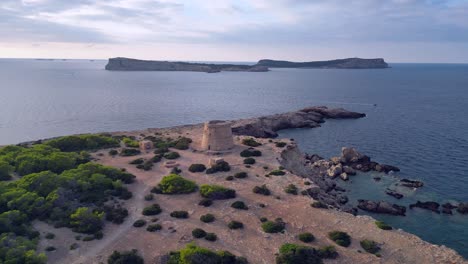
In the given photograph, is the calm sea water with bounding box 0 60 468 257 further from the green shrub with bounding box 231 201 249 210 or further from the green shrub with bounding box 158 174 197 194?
the green shrub with bounding box 158 174 197 194

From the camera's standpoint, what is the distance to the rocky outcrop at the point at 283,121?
95938 mm

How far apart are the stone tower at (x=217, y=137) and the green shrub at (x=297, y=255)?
31475mm

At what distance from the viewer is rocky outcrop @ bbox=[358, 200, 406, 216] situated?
50406mm

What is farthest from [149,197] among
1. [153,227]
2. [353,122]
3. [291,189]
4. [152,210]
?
[353,122]

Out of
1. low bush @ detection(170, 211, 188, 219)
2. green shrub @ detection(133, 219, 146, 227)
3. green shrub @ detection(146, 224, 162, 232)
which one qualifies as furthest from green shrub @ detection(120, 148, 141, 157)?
green shrub @ detection(146, 224, 162, 232)

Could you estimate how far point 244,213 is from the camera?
40750 millimetres

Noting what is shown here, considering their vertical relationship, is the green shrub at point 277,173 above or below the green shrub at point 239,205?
above

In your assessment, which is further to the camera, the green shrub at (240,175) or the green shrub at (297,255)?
the green shrub at (240,175)

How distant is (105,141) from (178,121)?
168ft

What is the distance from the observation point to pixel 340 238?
35.2 m

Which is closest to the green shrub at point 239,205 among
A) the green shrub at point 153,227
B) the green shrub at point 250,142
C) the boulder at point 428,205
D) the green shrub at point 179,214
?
the green shrub at point 179,214

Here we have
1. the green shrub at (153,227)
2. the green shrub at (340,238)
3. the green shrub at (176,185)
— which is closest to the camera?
the green shrub at (340,238)

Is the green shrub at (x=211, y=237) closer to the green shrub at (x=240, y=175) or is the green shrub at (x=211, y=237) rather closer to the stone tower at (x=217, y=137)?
the green shrub at (x=240, y=175)

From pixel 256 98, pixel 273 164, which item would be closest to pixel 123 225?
pixel 273 164
